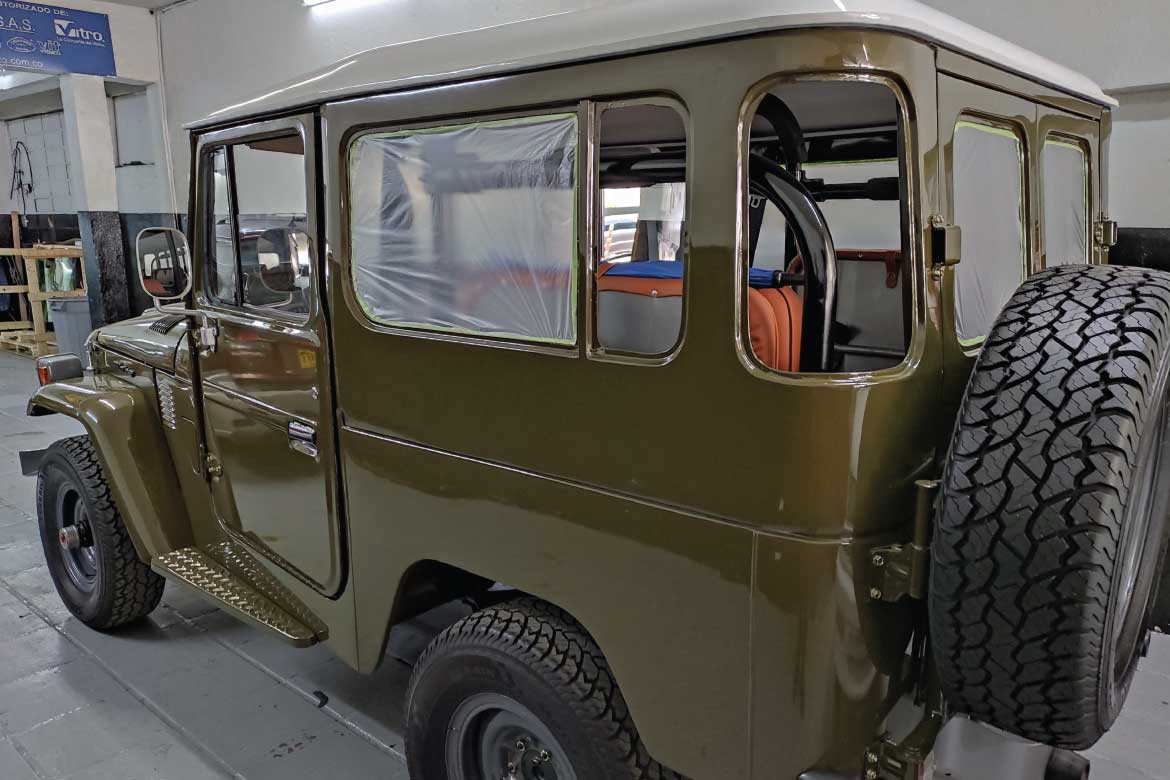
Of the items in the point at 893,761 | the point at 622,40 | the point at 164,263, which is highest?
the point at 622,40

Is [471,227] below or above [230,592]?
above

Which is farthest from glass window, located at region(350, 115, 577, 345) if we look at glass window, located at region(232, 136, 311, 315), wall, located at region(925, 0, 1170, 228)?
wall, located at region(925, 0, 1170, 228)

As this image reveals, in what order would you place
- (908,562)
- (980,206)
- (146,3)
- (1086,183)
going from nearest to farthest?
(908,562), (980,206), (1086,183), (146,3)

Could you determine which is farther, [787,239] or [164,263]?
[787,239]

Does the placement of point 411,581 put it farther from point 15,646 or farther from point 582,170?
point 15,646

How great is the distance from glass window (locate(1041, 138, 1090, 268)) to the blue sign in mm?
10789

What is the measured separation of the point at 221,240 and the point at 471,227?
1.32 meters

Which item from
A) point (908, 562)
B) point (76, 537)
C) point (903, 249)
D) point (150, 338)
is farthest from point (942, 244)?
point (76, 537)

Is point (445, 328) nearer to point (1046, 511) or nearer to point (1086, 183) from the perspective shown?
point (1046, 511)

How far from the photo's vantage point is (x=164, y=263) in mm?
2822

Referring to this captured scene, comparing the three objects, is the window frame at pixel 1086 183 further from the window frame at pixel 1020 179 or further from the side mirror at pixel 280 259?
the side mirror at pixel 280 259

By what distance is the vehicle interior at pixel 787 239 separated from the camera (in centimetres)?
168

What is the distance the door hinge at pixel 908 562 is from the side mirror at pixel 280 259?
2092mm

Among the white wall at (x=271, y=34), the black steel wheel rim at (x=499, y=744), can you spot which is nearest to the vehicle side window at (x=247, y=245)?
the black steel wheel rim at (x=499, y=744)
